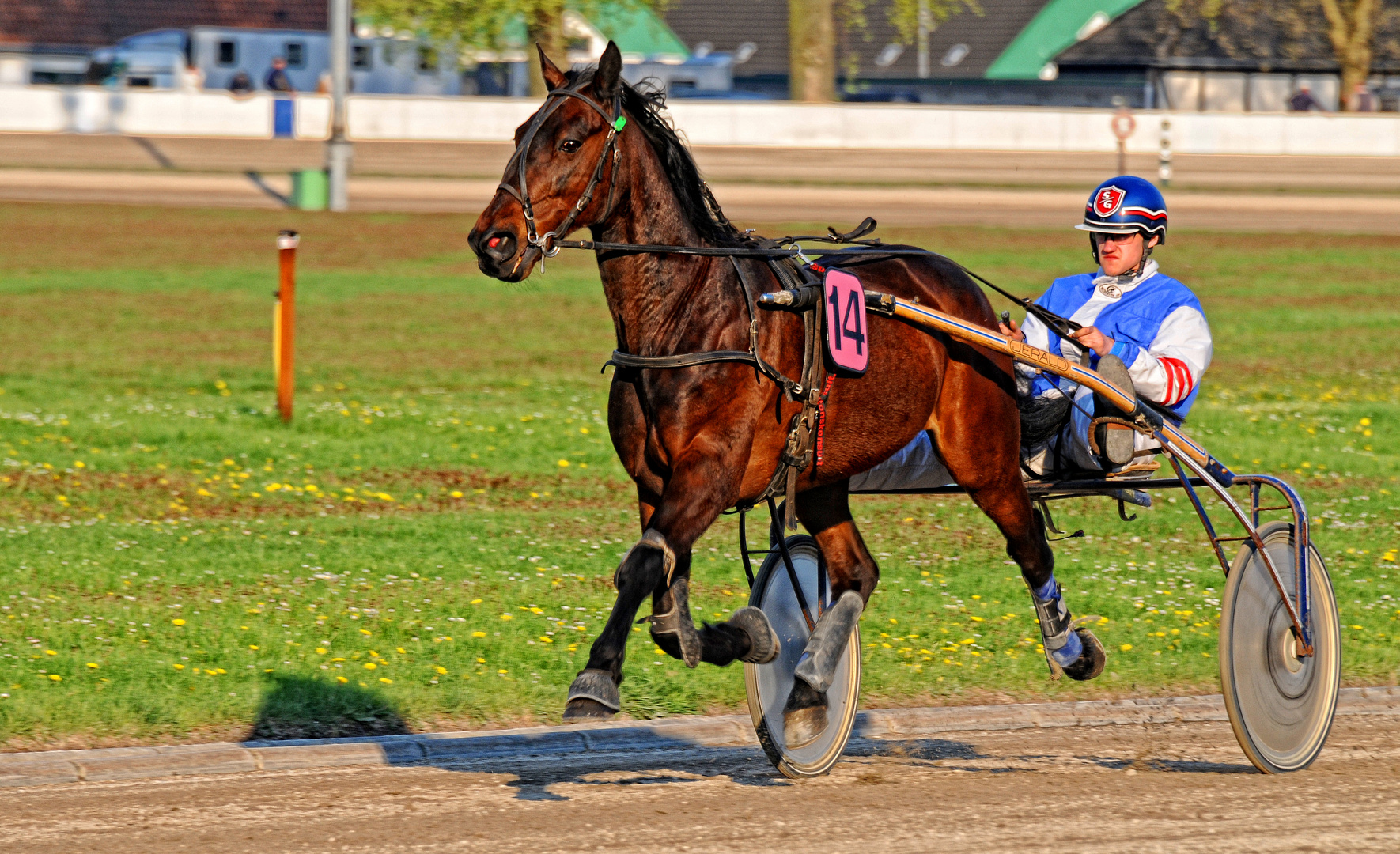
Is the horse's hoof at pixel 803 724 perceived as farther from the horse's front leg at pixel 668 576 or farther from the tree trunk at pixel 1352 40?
the tree trunk at pixel 1352 40

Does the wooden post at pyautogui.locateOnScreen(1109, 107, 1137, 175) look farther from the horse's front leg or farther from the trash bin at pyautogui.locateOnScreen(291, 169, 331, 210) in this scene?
the horse's front leg

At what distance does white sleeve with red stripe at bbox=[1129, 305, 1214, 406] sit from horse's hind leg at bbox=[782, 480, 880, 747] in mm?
1060

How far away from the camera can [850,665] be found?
5.38 metres

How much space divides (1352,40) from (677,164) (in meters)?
39.2

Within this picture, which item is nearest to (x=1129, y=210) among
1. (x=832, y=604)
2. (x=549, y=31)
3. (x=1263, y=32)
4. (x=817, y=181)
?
(x=832, y=604)

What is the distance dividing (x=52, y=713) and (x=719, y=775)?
2.26 metres

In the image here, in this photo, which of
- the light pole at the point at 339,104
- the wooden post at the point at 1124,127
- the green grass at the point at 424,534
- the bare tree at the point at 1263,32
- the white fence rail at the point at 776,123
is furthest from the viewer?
the bare tree at the point at 1263,32

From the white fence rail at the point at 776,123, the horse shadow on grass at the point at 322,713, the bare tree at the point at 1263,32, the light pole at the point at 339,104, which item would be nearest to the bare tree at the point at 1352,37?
the bare tree at the point at 1263,32

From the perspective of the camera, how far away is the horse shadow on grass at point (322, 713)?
569cm

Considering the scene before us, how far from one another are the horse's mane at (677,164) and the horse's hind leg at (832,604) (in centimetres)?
100

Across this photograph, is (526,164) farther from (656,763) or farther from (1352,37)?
(1352,37)

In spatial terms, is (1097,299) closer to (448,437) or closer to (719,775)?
(719,775)

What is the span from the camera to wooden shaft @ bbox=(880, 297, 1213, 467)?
16.5ft

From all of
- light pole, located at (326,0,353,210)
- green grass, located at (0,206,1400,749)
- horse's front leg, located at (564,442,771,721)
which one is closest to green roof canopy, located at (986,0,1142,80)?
light pole, located at (326,0,353,210)
